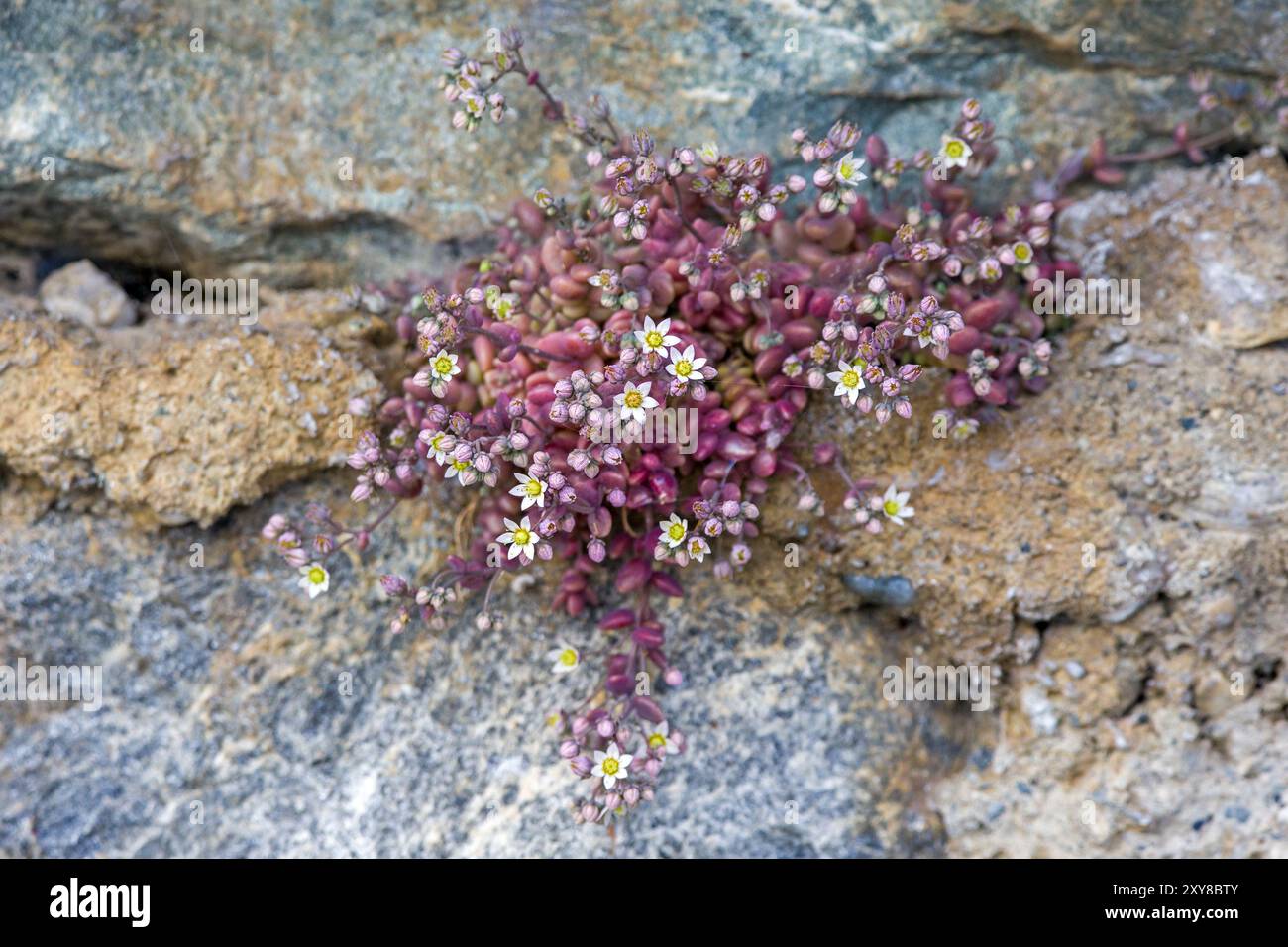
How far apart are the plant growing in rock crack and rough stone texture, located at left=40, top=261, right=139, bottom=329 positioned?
1325 mm

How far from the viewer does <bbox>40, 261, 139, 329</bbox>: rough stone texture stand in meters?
4.64

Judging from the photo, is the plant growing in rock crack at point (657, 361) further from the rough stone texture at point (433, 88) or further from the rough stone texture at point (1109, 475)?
the rough stone texture at point (433, 88)

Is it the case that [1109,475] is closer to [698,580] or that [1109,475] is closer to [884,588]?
[884,588]

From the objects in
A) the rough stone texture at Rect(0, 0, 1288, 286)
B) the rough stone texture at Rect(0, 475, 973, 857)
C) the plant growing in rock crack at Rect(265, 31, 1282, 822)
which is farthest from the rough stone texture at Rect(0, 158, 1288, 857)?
the rough stone texture at Rect(0, 0, 1288, 286)

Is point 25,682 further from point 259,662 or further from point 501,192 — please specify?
point 501,192

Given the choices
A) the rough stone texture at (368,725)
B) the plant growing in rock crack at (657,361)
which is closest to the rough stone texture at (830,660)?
the rough stone texture at (368,725)

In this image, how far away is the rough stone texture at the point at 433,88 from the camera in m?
4.47

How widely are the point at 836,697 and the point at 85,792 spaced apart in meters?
3.06

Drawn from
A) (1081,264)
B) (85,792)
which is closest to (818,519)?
(1081,264)

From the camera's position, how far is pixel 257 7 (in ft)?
14.9

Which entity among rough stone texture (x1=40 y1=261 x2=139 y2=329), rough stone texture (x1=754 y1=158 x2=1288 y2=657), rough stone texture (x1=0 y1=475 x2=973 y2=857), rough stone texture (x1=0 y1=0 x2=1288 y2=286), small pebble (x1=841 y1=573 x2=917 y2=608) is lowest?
rough stone texture (x1=0 y1=475 x2=973 y2=857)

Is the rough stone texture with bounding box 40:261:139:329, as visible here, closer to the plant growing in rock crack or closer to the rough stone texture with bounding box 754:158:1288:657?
the plant growing in rock crack

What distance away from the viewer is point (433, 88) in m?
4.64

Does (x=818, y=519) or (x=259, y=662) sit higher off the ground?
(x=818, y=519)
